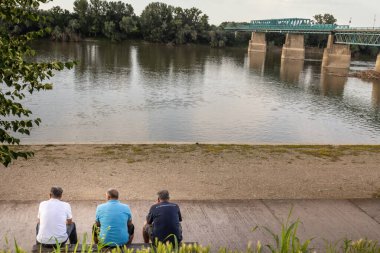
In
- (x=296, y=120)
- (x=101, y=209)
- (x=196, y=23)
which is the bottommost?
(x=296, y=120)

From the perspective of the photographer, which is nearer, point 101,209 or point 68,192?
point 101,209

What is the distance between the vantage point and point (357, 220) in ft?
36.5

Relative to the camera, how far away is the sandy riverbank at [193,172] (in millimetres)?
12586

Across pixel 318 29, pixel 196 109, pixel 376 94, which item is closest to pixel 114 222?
pixel 196 109

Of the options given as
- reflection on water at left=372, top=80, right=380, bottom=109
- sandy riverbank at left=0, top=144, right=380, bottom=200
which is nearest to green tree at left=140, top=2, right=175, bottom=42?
reflection on water at left=372, top=80, right=380, bottom=109

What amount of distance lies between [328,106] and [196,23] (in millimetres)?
119625

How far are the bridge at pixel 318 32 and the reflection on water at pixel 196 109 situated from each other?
36606mm

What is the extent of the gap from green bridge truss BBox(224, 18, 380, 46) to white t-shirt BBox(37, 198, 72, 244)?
92508mm

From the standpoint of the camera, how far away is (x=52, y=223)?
Answer: 7.50 metres

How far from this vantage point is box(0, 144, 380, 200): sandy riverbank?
1259 cm

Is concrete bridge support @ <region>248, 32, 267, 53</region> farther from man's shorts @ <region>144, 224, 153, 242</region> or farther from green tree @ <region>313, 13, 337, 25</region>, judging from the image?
man's shorts @ <region>144, 224, 153, 242</region>

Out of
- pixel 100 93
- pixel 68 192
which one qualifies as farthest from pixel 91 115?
pixel 68 192

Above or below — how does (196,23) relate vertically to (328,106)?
above

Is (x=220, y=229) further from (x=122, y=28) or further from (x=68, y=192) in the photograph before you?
(x=122, y=28)
